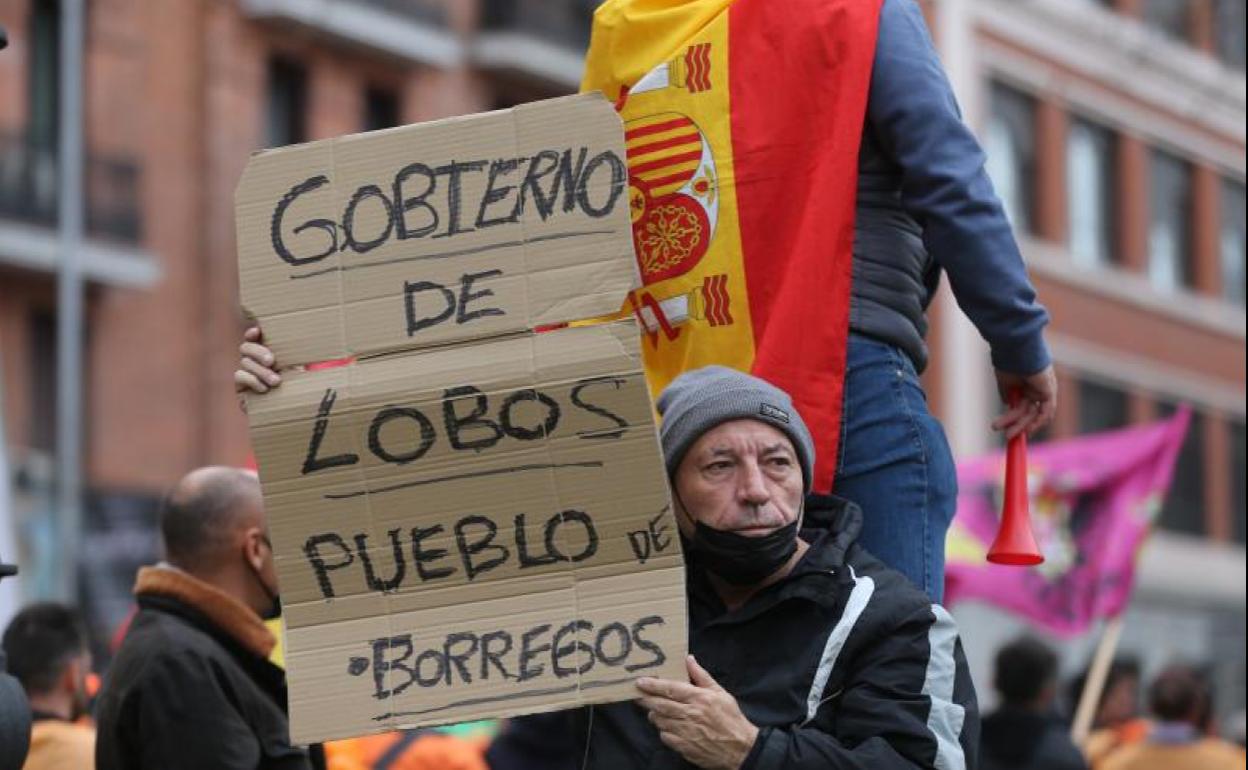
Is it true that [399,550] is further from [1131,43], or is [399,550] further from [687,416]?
[1131,43]

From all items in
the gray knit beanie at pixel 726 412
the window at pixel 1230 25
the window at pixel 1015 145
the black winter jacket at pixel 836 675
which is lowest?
A: the black winter jacket at pixel 836 675

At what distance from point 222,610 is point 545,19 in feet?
85.4

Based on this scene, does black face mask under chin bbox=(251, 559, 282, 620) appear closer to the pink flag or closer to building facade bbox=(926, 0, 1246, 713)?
the pink flag

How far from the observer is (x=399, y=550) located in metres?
4.42

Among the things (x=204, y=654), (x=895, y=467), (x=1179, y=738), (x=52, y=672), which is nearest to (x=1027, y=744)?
(x=1179, y=738)

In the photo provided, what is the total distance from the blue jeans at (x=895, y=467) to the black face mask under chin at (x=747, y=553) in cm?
42

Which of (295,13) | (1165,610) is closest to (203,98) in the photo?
(295,13)

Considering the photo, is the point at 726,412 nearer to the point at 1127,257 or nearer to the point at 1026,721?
the point at 1026,721

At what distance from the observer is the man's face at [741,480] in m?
4.53

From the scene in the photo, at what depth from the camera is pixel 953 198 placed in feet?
16.2

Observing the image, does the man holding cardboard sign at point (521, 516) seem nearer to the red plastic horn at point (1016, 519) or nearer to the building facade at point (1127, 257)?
the red plastic horn at point (1016, 519)

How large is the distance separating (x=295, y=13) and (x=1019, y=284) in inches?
958

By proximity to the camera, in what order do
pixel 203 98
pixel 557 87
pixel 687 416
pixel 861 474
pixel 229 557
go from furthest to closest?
1. pixel 557 87
2. pixel 203 98
3. pixel 229 557
4. pixel 861 474
5. pixel 687 416

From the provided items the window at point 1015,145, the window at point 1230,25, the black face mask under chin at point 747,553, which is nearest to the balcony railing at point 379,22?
the window at point 1015,145
